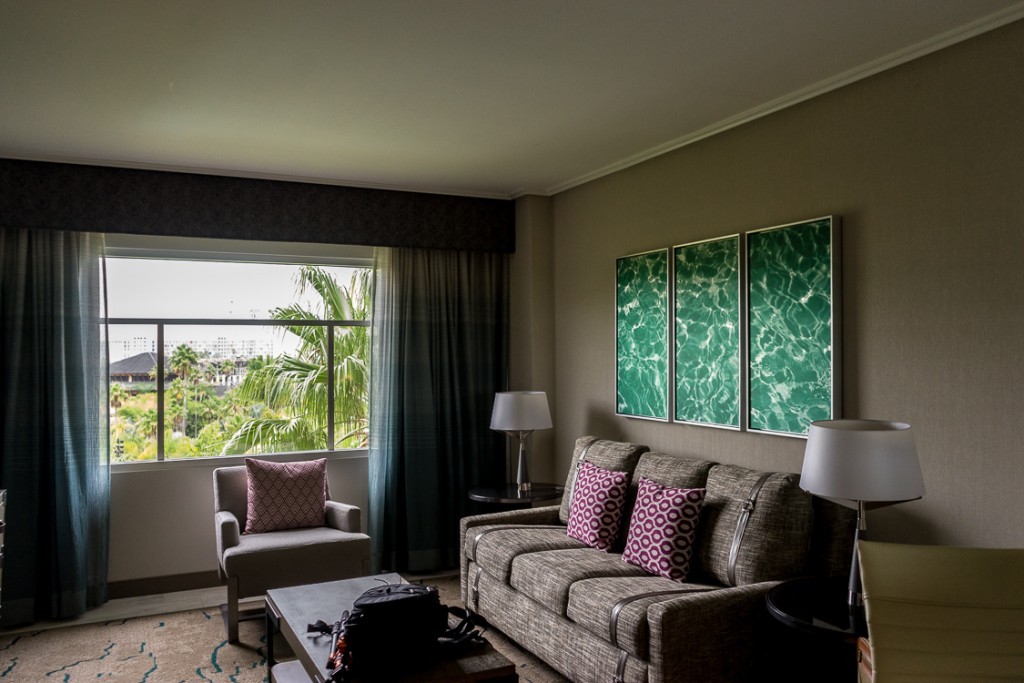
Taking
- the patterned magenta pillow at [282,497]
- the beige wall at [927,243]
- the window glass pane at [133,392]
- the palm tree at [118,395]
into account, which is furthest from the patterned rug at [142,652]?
the beige wall at [927,243]

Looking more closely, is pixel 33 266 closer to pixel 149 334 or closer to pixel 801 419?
pixel 149 334

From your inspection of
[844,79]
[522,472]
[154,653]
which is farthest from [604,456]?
[154,653]

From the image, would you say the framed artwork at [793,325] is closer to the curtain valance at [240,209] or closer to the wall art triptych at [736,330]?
the wall art triptych at [736,330]

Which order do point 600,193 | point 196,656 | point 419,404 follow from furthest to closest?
point 419,404, point 600,193, point 196,656

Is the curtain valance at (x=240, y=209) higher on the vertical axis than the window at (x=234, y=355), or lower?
higher

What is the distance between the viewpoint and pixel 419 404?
552cm

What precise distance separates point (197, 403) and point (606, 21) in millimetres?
3759

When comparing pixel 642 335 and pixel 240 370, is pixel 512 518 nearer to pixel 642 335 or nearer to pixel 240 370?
pixel 642 335

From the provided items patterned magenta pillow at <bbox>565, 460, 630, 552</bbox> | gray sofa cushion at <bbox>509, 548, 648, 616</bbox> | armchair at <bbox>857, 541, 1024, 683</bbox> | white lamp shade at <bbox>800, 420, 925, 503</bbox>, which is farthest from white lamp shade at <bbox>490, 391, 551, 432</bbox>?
armchair at <bbox>857, 541, 1024, 683</bbox>

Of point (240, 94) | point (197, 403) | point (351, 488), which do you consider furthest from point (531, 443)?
point (240, 94)

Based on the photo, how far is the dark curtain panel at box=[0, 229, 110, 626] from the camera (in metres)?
4.51

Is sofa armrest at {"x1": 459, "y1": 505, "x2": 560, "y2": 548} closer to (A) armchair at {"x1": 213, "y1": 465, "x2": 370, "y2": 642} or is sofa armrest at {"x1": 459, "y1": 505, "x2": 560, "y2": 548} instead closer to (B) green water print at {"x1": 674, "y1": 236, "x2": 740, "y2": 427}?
(A) armchair at {"x1": 213, "y1": 465, "x2": 370, "y2": 642}

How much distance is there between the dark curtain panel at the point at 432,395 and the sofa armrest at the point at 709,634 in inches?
111

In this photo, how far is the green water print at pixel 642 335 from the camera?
4.47 meters
